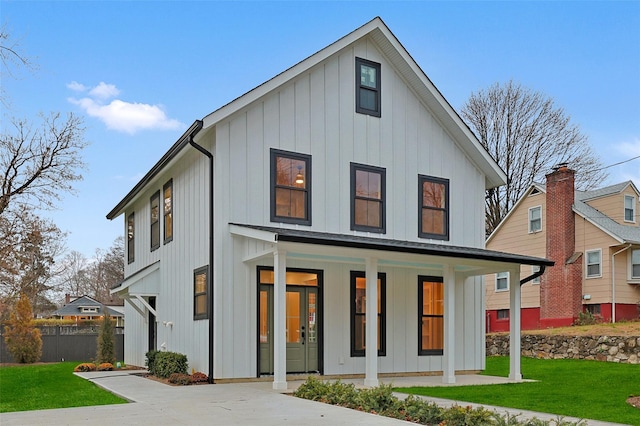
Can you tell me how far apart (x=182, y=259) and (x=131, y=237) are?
22.3 ft

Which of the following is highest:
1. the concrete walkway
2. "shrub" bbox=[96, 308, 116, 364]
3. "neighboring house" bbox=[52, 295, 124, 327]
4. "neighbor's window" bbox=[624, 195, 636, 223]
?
"neighbor's window" bbox=[624, 195, 636, 223]

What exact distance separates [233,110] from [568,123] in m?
25.5

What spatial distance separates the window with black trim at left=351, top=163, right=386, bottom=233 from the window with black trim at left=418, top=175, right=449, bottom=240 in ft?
3.69

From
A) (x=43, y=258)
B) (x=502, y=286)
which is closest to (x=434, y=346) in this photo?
(x=502, y=286)

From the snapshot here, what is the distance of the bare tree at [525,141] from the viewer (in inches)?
1352

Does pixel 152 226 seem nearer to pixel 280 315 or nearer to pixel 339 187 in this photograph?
pixel 339 187

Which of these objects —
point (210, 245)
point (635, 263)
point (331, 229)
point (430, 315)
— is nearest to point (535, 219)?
point (635, 263)

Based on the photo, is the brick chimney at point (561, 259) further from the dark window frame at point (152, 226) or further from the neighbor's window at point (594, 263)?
the dark window frame at point (152, 226)

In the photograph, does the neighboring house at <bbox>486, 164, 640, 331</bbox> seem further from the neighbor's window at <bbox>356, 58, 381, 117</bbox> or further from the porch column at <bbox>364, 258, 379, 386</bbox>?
the porch column at <bbox>364, 258, 379, 386</bbox>

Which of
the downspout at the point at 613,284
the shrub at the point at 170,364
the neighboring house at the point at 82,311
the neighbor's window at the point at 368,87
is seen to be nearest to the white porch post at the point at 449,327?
the neighbor's window at the point at 368,87

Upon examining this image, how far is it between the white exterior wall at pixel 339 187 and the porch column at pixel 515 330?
1.51 m

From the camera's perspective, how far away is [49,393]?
1203cm

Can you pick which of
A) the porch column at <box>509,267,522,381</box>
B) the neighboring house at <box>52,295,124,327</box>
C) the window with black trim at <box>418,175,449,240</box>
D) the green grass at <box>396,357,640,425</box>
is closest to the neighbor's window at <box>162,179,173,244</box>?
the window with black trim at <box>418,175,449,240</box>

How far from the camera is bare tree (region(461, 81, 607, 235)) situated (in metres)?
34.3
